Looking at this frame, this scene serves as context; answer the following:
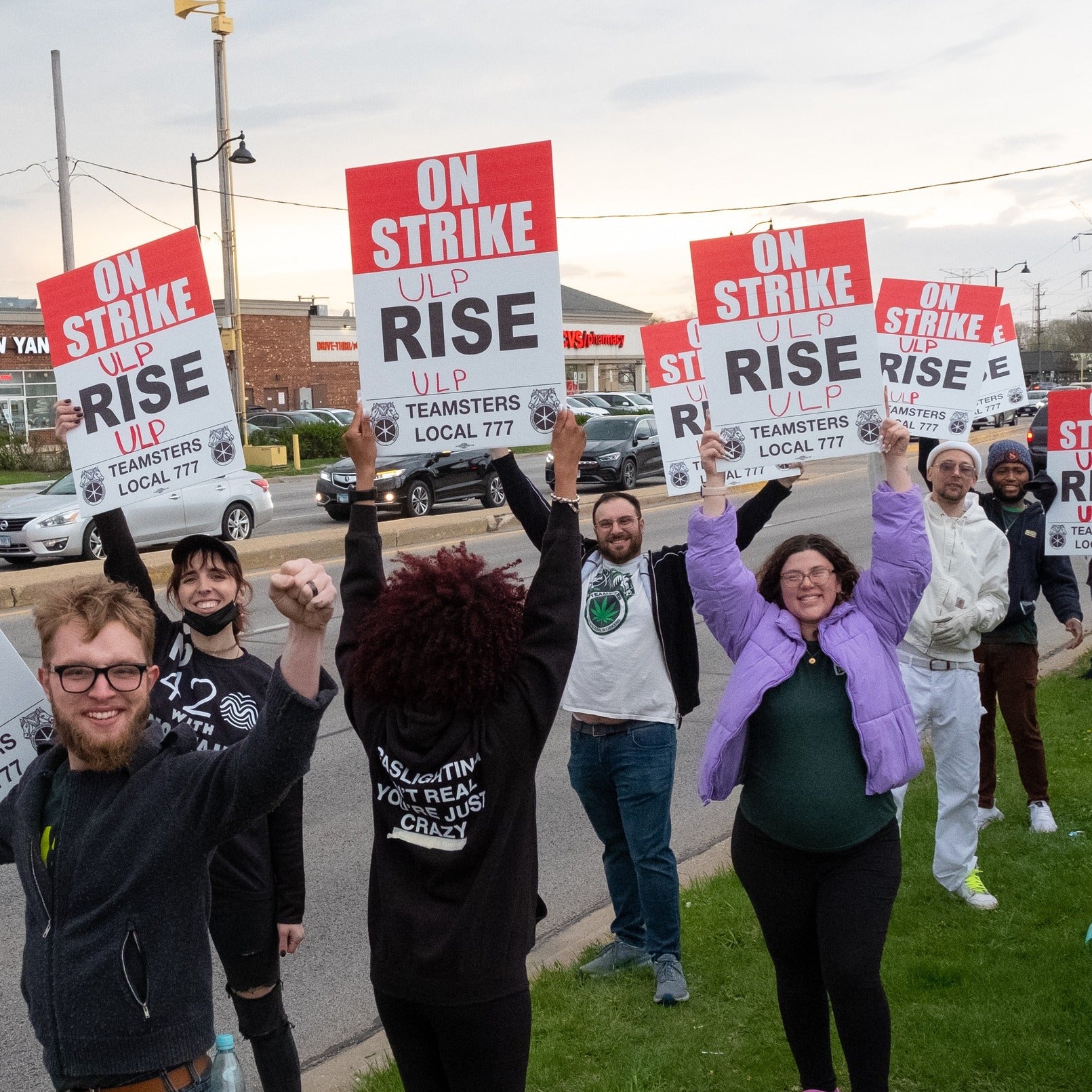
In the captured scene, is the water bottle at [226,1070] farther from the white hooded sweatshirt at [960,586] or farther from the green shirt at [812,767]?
the white hooded sweatshirt at [960,586]

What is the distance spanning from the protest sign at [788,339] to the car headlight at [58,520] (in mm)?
13626

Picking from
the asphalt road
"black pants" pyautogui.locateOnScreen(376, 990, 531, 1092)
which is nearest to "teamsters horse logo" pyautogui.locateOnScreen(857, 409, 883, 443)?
the asphalt road

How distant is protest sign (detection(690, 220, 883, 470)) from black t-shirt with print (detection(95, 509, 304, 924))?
1.96m

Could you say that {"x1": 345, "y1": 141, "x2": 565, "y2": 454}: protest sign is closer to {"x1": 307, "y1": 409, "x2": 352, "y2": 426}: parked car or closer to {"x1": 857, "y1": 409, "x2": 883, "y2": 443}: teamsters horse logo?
{"x1": 857, "y1": 409, "x2": 883, "y2": 443}: teamsters horse logo

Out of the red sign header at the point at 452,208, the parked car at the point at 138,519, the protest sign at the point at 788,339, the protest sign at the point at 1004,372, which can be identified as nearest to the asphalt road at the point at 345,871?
the protest sign at the point at 788,339

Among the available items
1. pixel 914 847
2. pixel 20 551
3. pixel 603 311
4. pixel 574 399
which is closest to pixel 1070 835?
pixel 914 847

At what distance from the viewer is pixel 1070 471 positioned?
6297 millimetres

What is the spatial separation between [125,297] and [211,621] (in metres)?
Result: 1.14

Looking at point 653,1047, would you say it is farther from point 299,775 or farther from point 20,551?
point 20,551

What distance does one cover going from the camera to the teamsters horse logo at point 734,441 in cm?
458

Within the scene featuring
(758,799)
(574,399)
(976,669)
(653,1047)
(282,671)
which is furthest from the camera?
(574,399)

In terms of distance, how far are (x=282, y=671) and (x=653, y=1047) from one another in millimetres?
2564

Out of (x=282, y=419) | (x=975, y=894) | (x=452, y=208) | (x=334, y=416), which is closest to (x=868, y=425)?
(x=452, y=208)

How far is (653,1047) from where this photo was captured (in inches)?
167
